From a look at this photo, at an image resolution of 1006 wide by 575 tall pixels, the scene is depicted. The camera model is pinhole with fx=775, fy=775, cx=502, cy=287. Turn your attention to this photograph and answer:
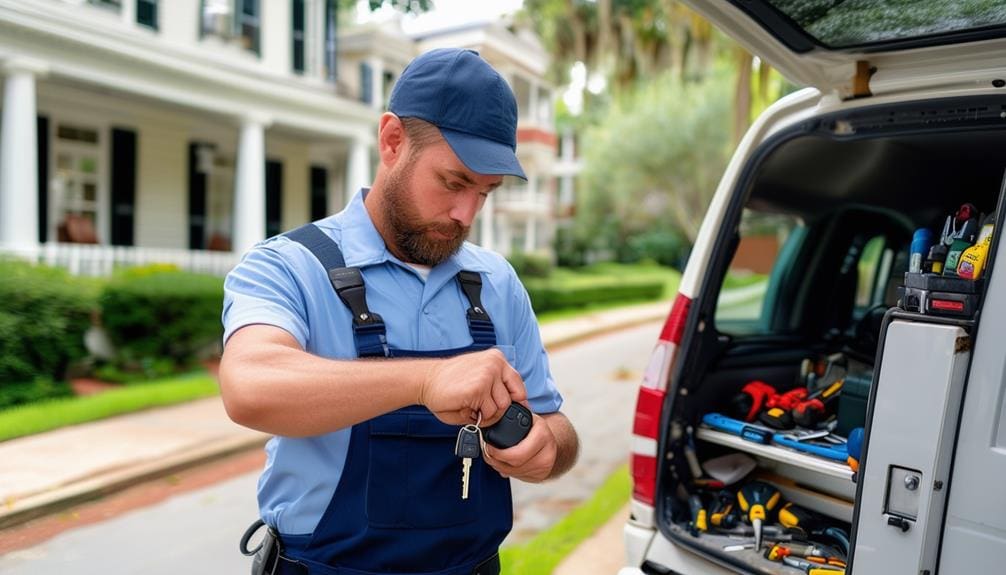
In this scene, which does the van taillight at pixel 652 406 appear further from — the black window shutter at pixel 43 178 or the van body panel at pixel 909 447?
the black window shutter at pixel 43 178

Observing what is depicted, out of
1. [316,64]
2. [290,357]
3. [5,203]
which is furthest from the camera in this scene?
[316,64]

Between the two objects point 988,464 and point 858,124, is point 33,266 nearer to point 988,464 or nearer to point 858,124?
point 858,124

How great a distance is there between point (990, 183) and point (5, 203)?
8.46 meters

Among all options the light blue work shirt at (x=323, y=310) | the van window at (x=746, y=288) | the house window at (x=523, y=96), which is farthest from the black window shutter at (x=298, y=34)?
the light blue work shirt at (x=323, y=310)

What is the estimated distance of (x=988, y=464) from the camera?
1.80 meters

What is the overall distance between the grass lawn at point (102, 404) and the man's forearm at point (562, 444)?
2657mm

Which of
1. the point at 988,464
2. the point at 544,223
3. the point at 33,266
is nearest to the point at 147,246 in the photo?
the point at 33,266

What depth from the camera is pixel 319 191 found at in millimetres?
16781

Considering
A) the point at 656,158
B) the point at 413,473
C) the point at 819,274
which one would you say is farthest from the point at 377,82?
the point at 656,158

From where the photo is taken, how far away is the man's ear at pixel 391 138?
1.55 meters

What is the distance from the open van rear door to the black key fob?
126cm

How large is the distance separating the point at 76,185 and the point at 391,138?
39.4 ft

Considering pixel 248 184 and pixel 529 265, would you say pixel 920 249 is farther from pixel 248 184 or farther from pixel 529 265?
pixel 529 265

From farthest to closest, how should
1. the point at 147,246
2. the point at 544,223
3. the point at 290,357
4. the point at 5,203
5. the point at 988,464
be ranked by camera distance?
the point at 544,223, the point at 147,246, the point at 5,203, the point at 988,464, the point at 290,357
